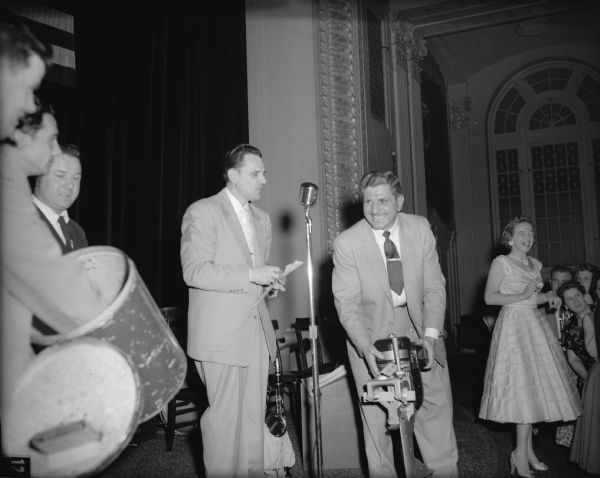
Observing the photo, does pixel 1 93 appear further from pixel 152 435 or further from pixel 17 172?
pixel 152 435

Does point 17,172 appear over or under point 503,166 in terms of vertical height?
under

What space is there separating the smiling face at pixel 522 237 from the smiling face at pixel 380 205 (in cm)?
144

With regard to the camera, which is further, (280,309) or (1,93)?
(280,309)

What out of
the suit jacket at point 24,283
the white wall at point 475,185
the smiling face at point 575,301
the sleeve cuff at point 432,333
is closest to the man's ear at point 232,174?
the sleeve cuff at point 432,333

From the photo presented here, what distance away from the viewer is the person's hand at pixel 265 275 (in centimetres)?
252

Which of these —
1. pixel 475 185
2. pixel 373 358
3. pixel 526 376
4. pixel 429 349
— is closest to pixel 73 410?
pixel 373 358

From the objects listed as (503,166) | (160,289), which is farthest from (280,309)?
(503,166)

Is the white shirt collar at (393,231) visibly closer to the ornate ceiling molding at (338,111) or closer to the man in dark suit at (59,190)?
the man in dark suit at (59,190)

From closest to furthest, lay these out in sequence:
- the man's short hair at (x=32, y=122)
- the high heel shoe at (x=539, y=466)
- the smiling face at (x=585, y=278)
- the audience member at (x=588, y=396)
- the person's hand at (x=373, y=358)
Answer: the man's short hair at (x=32, y=122)
the person's hand at (x=373, y=358)
the audience member at (x=588, y=396)
the high heel shoe at (x=539, y=466)
the smiling face at (x=585, y=278)

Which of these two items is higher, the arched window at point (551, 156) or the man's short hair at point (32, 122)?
the arched window at point (551, 156)

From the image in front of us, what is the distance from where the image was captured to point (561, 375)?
3492 millimetres

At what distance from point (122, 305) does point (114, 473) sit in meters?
2.82

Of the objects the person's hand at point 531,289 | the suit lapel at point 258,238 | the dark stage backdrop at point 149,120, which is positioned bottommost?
the person's hand at point 531,289

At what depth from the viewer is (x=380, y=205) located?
9.45ft
